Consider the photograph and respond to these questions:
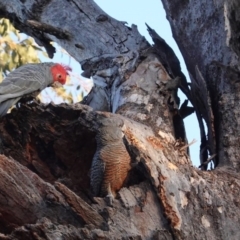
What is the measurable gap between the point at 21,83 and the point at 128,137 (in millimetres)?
1393

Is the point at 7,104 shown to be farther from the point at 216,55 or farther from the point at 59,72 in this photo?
the point at 59,72

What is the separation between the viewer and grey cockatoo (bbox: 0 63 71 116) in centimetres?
335

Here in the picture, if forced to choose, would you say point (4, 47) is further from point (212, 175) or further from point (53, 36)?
point (212, 175)

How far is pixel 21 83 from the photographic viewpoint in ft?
11.7

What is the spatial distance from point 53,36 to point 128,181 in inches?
54.4

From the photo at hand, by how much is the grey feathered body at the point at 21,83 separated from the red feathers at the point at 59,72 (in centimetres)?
26

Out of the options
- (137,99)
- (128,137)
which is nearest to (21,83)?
(137,99)

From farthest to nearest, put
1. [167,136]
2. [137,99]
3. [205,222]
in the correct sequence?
[137,99] → [167,136] → [205,222]

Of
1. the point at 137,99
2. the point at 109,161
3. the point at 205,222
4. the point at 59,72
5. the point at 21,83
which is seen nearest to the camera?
the point at 205,222

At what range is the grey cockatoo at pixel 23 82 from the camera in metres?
3.35

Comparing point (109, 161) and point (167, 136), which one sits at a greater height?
point (167, 136)

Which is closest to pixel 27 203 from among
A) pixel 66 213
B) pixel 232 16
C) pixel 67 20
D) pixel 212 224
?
pixel 66 213

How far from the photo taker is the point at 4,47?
19.2 ft

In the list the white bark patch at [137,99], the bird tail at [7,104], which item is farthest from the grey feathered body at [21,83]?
the white bark patch at [137,99]
